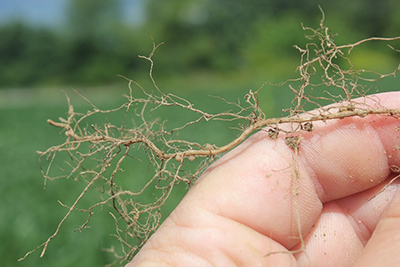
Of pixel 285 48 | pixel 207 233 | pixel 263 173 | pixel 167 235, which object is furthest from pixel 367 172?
pixel 285 48

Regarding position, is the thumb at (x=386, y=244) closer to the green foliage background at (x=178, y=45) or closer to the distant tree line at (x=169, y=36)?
the green foliage background at (x=178, y=45)

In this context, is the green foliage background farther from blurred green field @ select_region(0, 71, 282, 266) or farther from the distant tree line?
blurred green field @ select_region(0, 71, 282, 266)

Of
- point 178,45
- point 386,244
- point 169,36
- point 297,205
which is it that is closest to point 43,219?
point 297,205

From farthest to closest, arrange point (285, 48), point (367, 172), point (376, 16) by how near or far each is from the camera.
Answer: point (376, 16) < point (285, 48) < point (367, 172)

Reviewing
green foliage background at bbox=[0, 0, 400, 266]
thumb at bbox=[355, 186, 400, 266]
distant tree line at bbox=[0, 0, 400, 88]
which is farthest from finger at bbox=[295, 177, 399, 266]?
distant tree line at bbox=[0, 0, 400, 88]

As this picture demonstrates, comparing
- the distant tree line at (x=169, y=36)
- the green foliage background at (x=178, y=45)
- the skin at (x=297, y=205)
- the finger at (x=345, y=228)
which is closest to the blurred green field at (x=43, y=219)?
the skin at (x=297, y=205)

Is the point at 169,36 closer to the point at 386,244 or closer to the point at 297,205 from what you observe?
the point at 297,205

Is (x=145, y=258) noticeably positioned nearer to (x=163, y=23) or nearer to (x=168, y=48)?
(x=168, y=48)
